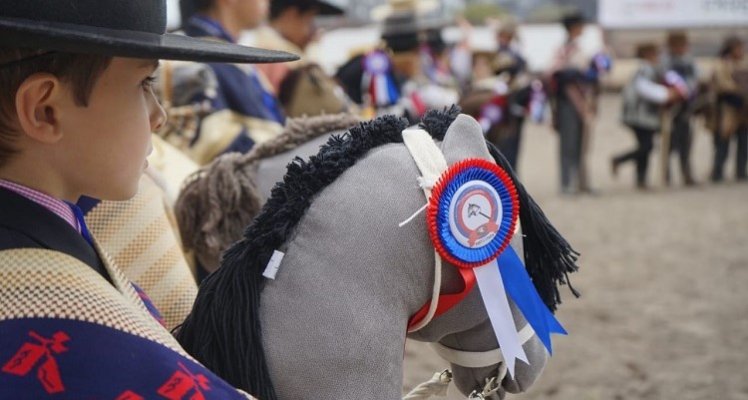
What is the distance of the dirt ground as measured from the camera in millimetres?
3945

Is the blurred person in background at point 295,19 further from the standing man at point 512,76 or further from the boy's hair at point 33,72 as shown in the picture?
the boy's hair at point 33,72

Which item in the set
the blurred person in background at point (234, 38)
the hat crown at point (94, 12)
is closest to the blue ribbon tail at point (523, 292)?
the hat crown at point (94, 12)

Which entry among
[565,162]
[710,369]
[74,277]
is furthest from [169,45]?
[565,162]

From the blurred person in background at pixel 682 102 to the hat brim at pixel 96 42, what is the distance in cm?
914

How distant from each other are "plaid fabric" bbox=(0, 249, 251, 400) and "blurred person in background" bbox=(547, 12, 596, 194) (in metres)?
8.43

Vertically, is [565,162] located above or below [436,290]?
below

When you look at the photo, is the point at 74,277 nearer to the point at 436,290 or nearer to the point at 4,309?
the point at 4,309

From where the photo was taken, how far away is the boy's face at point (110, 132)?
107 centimetres

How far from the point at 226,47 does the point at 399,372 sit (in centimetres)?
49

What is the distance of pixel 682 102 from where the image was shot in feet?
32.0

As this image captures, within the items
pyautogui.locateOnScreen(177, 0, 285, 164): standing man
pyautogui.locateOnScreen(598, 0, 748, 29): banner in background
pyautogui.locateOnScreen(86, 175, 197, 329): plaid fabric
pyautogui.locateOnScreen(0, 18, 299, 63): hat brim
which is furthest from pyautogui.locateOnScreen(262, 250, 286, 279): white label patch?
pyautogui.locateOnScreen(598, 0, 748, 29): banner in background

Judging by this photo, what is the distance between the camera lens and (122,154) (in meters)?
1.10

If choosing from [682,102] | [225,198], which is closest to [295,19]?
[225,198]

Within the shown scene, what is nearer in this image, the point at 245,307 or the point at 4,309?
the point at 4,309
